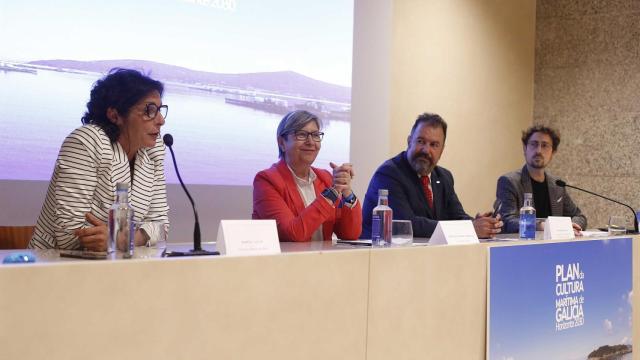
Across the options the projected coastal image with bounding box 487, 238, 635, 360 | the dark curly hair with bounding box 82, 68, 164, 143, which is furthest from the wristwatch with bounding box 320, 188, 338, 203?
the dark curly hair with bounding box 82, 68, 164, 143

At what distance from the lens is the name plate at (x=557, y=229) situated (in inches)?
108

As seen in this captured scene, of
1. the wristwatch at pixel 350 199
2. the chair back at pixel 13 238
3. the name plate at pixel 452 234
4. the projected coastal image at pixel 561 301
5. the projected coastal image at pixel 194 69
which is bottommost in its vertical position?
the projected coastal image at pixel 561 301

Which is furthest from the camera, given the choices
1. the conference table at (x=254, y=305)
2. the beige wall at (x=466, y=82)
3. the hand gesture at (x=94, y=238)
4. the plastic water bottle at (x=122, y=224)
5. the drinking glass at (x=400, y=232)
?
the beige wall at (x=466, y=82)

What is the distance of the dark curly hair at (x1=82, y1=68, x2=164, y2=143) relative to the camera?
2.24 meters

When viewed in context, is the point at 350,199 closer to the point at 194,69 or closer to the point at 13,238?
the point at 13,238

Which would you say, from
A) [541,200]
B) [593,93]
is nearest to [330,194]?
[541,200]

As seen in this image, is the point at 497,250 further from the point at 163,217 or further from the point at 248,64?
the point at 248,64

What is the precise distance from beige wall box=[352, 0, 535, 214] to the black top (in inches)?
37.4

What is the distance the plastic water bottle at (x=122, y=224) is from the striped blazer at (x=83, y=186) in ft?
1.52

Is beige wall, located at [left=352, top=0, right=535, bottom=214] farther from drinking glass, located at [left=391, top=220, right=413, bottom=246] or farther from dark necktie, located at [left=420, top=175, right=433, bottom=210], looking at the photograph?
drinking glass, located at [left=391, top=220, right=413, bottom=246]

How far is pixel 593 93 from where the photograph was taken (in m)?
5.49

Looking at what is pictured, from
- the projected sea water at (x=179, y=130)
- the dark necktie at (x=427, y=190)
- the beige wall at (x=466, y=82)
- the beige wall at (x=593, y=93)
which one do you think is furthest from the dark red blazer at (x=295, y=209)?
the beige wall at (x=593, y=93)

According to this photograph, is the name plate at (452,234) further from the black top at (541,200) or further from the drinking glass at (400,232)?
the black top at (541,200)

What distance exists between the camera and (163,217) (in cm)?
238
